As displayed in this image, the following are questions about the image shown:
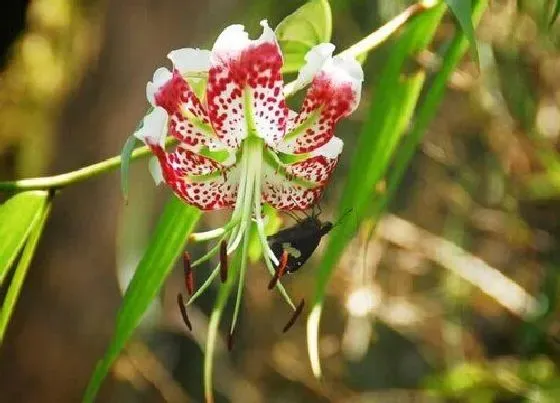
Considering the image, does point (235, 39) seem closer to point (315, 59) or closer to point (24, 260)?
point (315, 59)

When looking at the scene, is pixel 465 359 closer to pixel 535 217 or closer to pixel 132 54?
pixel 535 217

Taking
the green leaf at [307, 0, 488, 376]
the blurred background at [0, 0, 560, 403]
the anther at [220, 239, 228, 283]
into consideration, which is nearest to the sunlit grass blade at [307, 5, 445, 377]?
the green leaf at [307, 0, 488, 376]

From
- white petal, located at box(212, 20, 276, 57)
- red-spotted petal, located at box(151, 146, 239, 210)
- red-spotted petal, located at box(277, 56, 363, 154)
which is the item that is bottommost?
red-spotted petal, located at box(151, 146, 239, 210)

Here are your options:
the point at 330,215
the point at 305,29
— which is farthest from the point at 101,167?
the point at 330,215

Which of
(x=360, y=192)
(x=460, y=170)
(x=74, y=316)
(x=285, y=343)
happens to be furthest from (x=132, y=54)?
(x=360, y=192)

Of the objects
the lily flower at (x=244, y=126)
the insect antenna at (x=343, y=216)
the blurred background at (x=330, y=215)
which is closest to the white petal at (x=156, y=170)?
the lily flower at (x=244, y=126)

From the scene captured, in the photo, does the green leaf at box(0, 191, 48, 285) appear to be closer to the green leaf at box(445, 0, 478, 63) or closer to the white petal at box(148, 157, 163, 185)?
the white petal at box(148, 157, 163, 185)

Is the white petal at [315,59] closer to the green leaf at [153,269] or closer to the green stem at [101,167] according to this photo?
the green stem at [101,167]
